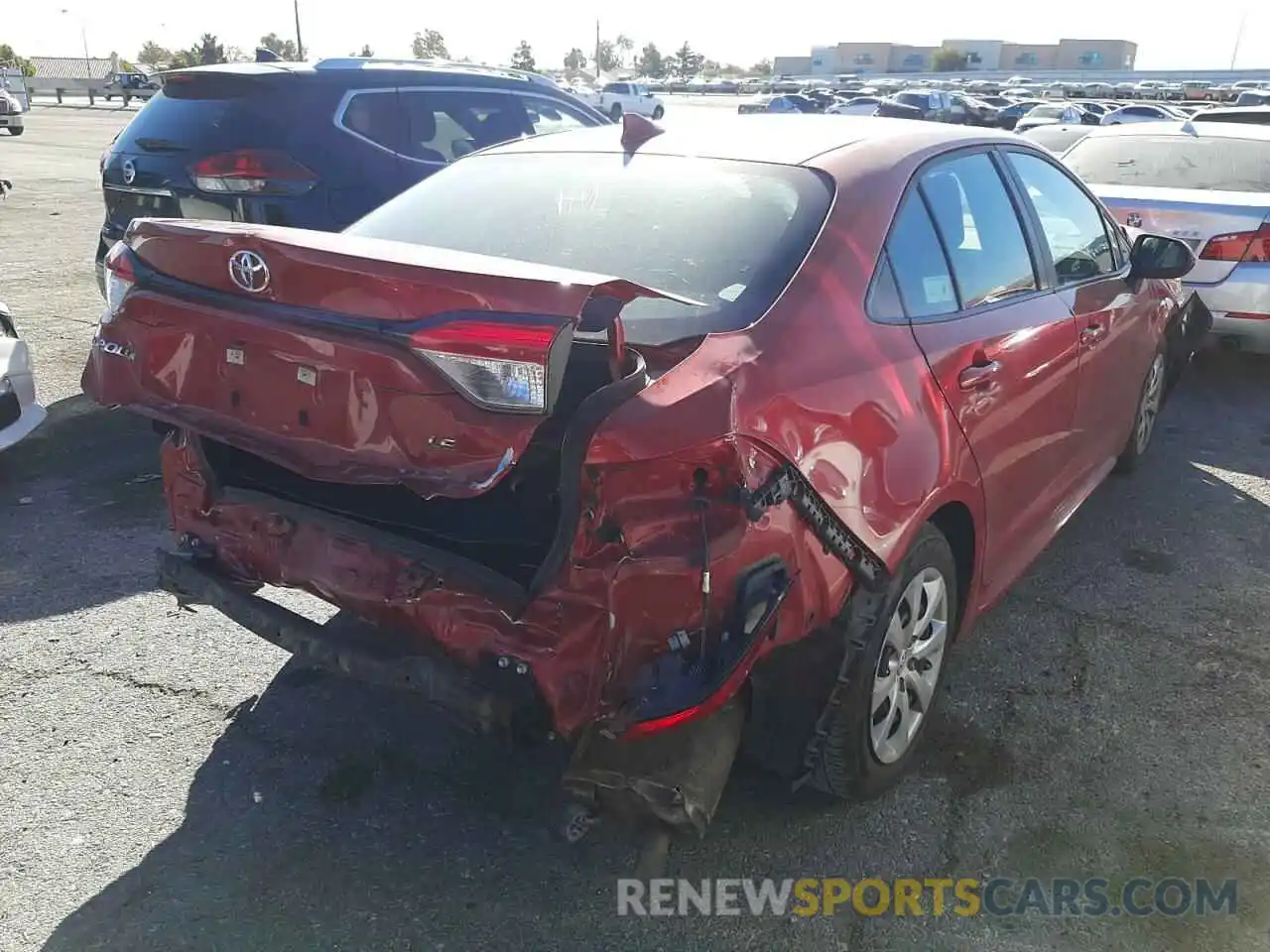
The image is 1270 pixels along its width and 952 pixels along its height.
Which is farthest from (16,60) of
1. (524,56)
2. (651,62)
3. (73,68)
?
(651,62)

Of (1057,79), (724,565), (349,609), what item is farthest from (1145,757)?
(1057,79)

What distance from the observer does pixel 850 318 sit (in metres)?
2.57

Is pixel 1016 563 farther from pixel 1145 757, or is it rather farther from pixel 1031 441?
pixel 1145 757

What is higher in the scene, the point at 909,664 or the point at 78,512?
the point at 909,664

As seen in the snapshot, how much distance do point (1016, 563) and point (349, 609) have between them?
2.22 metres

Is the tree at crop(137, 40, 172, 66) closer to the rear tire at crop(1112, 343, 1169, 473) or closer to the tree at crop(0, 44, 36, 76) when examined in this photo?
the tree at crop(0, 44, 36, 76)

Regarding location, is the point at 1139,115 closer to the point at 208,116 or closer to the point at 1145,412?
the point at 1145,412

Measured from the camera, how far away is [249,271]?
247 centimetres

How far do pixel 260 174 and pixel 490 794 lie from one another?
3957 millimetres

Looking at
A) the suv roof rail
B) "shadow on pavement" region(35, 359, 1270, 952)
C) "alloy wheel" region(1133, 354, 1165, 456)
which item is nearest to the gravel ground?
"shadow on pavement" region(35, 359, 1270, 952)

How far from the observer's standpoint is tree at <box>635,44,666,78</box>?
130875 mm

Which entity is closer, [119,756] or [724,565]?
[724,565]

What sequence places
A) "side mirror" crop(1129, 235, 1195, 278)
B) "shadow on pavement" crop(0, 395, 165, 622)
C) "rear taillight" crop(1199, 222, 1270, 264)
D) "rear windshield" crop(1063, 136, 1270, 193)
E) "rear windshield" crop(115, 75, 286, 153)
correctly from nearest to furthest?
"shadow on pavement" crop(0, 395, 165, 622) < "side mirror" crop(1129, 235, 1195, 278) < "rear windshield" crop(115, 75, 286, 153) < "rear taillight" crop(1199, 222, 1270, 264) < "rear windshield" crop(1063, 136, 1270, 193)

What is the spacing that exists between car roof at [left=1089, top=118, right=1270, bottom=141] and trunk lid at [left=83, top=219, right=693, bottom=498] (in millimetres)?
6960
